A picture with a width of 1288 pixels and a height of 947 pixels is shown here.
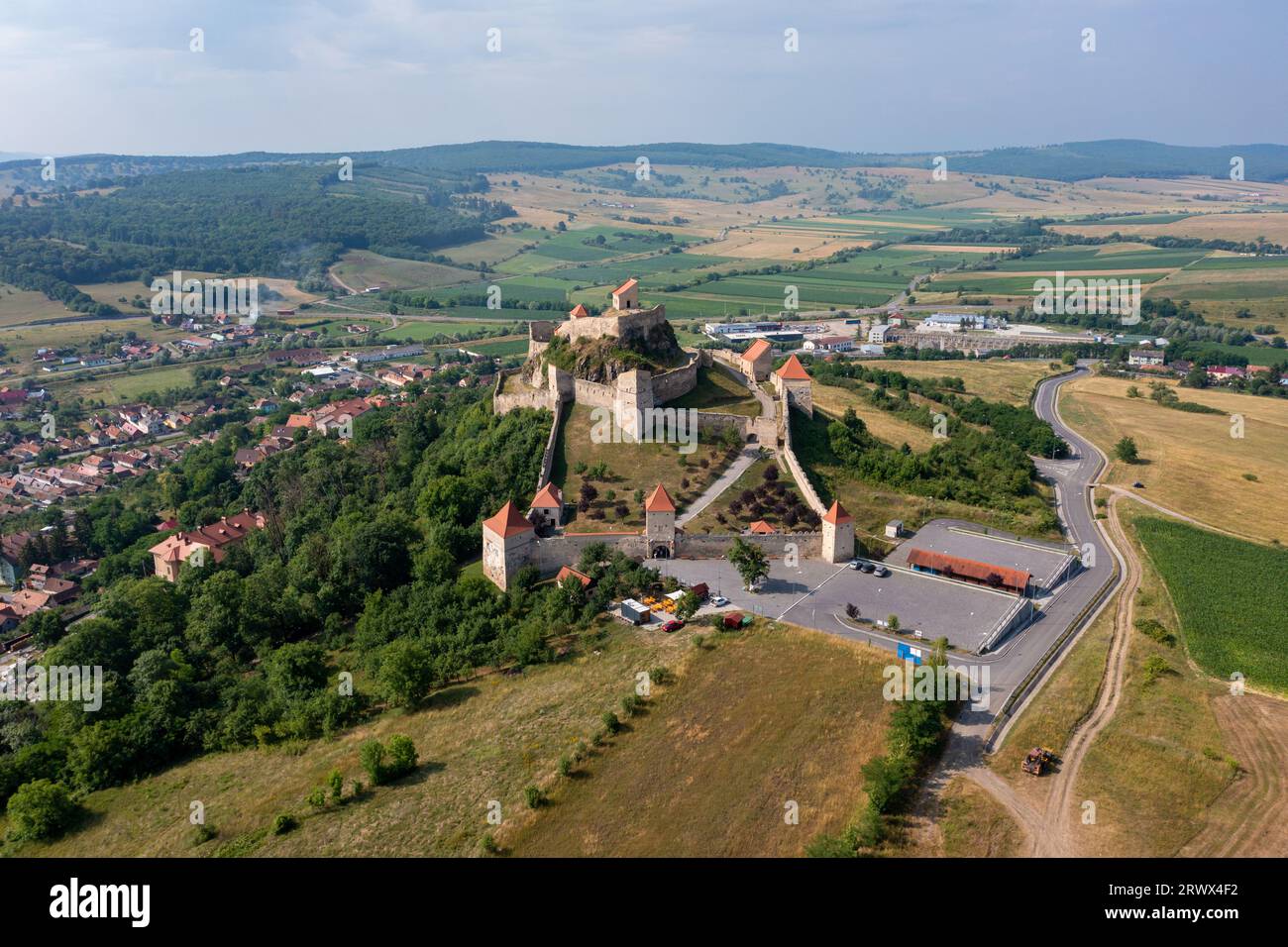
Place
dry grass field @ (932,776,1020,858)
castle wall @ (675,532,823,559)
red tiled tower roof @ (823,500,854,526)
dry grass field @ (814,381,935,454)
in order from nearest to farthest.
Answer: dry grass field @ (932,776,1020,858), red tiled tower roof @ (823,500,854,526), castle wall @ (675,532,823,559), dry grass field @ (814,381,935,454)

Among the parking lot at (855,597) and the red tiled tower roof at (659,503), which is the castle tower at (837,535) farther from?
the red tiled tower roof at (659,503)

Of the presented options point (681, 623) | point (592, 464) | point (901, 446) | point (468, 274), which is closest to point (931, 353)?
Result: point (901, 446)

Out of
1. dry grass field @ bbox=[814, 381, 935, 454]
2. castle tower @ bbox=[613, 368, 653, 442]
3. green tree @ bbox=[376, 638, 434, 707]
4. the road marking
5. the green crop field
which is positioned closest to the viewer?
the green crop field

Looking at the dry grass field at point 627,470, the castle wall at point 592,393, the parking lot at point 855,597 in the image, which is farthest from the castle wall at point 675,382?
the parking lot at point 855,597

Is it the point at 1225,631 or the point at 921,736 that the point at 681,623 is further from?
the point at 1225,631

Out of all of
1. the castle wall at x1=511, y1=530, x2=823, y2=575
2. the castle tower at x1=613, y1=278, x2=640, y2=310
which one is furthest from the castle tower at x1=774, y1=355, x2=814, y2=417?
the castle wall at x1=511, y1=530, x2=823, y2=575

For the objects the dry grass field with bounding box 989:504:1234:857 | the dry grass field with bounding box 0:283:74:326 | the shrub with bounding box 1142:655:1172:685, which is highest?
the dry grass field with bounding box 0:283:74:326

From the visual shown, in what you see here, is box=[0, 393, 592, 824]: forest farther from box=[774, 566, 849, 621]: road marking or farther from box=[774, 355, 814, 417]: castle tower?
box=[774, 355, 814, 417]: castle tower
